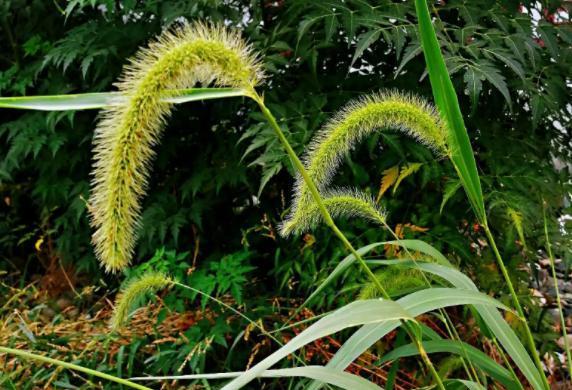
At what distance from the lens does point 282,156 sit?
83.6 inches

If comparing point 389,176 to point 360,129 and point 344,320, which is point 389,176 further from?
point 344,320

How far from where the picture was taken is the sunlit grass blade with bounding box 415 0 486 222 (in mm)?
1180

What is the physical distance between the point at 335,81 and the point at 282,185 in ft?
1.45

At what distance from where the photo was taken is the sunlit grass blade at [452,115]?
1180 millimetres

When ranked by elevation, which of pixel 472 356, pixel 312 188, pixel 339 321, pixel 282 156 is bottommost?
pixel 472 356

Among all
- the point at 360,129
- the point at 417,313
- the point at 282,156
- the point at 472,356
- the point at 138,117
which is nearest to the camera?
the point at 138,117

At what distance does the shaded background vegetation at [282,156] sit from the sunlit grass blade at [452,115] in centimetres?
49

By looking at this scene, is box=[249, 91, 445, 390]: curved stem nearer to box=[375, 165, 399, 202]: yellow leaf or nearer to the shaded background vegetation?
the shaded background vegetation

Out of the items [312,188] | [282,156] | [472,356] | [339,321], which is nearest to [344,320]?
[339,321]

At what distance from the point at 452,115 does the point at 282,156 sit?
3.02 ft

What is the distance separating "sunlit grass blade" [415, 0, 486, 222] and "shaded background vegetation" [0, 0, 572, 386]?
49cm

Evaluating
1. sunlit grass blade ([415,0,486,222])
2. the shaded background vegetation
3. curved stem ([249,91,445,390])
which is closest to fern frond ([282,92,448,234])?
sunlit grass blade ([415,0,486,222])

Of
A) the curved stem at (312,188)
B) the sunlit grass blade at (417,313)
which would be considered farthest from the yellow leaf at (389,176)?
the curved stem at (312,188)

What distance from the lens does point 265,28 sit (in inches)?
104
